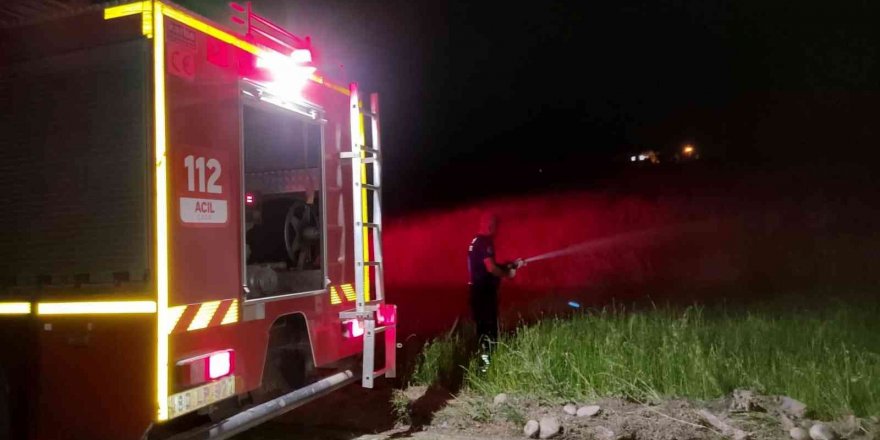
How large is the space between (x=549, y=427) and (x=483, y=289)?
2.17 meters

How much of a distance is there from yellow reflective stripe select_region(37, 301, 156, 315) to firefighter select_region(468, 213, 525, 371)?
4.11 metres

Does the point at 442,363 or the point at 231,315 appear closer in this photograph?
the point at 231,315

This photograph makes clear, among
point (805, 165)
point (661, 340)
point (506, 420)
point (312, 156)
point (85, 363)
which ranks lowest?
point (506, 420)

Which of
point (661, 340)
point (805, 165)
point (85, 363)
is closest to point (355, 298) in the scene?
point (85, 363)

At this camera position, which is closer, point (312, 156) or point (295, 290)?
point (295, 290)

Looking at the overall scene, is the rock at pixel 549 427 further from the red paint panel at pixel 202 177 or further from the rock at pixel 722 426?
the red paint panel at pixel 202 177

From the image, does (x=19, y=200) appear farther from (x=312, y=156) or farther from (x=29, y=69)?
(x=312, y=156)

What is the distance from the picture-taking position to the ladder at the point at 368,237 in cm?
477

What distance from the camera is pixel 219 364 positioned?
365 centimetres

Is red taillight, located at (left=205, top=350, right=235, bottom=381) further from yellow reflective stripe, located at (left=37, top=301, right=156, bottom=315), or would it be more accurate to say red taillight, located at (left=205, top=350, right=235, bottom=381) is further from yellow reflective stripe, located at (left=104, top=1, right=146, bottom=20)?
yellow reflective stripe, located at (left=104, top=1, right=146, bottom=20)

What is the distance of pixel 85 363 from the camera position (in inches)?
135

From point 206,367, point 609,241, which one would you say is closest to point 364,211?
point 206,367

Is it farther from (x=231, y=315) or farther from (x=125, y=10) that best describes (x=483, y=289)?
(x=125, y=10)

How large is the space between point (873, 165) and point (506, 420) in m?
17.1
